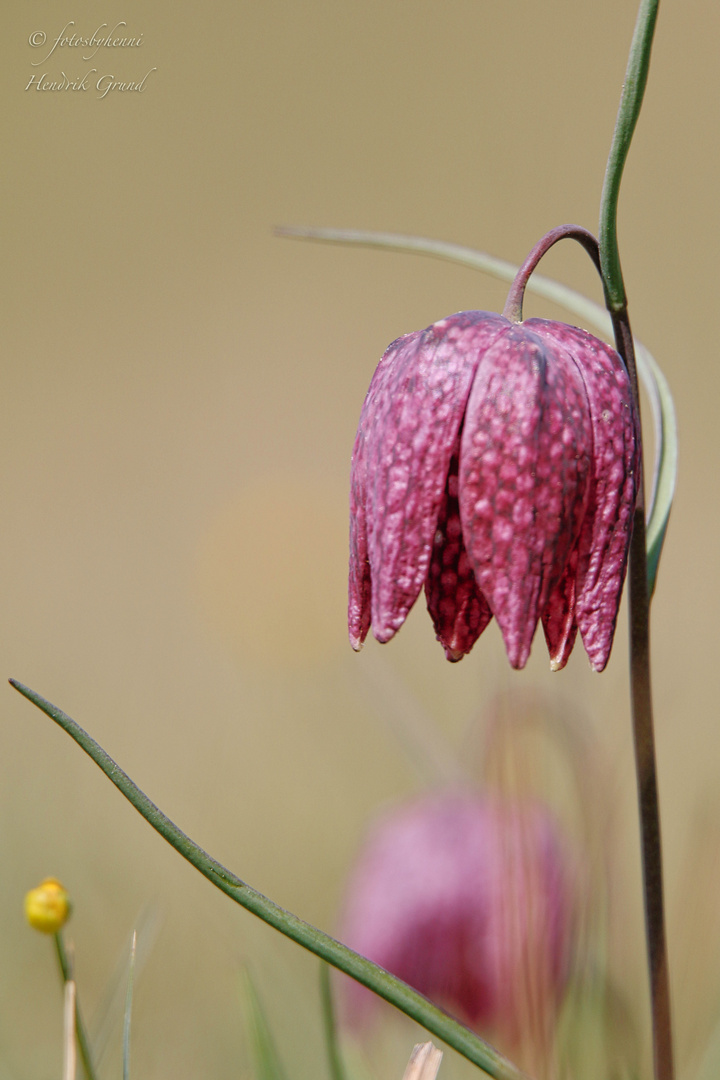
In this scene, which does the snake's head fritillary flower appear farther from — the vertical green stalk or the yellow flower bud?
the yellow flower bud

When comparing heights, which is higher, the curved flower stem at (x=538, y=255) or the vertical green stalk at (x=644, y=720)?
the curved flower stem at (x=538, y=255)

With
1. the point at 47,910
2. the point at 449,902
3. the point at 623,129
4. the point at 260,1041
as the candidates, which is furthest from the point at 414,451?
the point at 449,902

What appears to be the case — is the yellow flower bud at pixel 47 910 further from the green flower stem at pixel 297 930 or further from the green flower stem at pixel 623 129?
the green flower stem at pixel 623 129

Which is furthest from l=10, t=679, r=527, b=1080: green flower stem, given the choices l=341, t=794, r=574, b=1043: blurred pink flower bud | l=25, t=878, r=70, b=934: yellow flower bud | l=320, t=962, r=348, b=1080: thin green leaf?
l=341, t=794, r=574, b=1043: blurred pink flower bud

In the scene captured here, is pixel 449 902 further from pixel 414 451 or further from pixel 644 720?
pixel 414 451

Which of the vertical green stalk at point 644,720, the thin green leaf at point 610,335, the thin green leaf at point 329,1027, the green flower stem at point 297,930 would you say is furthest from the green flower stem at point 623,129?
the thin green leaf at point 329,1027

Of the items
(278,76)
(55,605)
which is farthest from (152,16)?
(55,605)

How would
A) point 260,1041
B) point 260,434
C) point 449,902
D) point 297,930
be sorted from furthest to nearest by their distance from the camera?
1. point 260,434
2. point 449,902
3. point 260,1041
4. point 297,930
